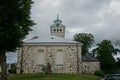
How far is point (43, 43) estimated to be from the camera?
54.7 metres

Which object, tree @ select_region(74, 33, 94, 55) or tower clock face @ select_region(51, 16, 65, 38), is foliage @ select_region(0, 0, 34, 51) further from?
tree @ select_region(74, 33, 94, 55)

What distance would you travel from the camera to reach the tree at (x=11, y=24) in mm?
33438

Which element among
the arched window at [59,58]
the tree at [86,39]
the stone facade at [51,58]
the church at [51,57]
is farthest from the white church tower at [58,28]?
the tree at [86,39]

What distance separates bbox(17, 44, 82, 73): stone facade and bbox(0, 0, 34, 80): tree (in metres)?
18.6

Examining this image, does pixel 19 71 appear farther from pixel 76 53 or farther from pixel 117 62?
pixel 117 62

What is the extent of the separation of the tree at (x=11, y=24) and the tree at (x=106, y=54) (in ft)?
179

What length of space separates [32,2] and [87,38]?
62.4 metres

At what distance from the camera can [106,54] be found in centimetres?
8856

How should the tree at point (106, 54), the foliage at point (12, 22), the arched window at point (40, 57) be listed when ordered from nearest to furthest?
the foliage at point (12, 22) < the arched window at point (40, 57) < the tree at point (106, 54)

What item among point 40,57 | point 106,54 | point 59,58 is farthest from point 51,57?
point 106,54

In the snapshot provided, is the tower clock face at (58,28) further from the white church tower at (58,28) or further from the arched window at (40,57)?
the arched window at (40,57)

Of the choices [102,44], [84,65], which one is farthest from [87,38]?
[84,65]

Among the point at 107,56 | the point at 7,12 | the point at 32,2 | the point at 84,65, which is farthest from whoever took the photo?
the point at 107,56

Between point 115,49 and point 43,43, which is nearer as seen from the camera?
point 43,43
